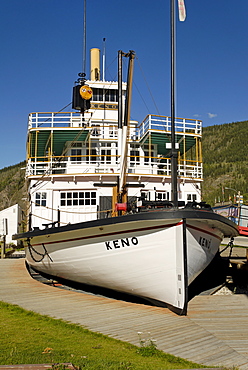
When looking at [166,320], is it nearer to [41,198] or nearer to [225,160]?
[41,198]

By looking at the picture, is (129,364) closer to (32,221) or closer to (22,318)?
(22,318)

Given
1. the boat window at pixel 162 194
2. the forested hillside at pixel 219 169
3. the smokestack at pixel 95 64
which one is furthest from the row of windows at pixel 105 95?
the forested hillside at pixel 219 169

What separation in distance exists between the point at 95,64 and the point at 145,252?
1853 centimetres

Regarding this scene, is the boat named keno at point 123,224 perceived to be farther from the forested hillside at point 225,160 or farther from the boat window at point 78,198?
the forested hillside at point 225,160

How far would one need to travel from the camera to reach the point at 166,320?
25.7 ft

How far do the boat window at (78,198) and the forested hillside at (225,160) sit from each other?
88.3 meters

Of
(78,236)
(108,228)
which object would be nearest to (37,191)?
(78,236)

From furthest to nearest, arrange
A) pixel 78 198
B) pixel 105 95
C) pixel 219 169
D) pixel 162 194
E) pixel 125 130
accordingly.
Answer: pixel 219 169
pixel 105 95
pixel 162 194
pixel 78 198
pixel 125 130

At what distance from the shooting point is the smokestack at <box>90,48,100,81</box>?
24.5 meters

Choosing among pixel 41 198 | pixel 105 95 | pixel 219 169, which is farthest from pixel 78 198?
pixel 219 169

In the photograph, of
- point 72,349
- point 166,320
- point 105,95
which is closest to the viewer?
point 72,349

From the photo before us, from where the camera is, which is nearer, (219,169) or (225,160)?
(219,169)

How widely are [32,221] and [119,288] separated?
5.17 meters

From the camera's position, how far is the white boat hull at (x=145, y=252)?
8578mm
